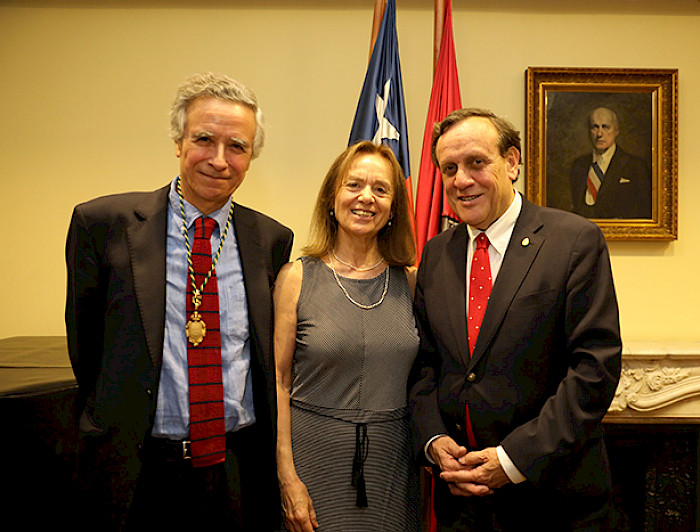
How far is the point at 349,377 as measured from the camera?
6.08 ft

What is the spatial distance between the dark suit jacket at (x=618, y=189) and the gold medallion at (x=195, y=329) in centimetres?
247

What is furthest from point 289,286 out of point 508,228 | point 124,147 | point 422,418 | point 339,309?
point 124,147

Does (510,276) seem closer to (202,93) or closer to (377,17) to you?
(202,93)

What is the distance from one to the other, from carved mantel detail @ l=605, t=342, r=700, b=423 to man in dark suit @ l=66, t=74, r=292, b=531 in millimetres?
2177

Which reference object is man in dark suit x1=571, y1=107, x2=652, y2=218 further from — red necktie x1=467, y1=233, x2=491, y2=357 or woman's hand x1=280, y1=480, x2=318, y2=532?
woman's hand x1=280, y1=480, x2=318, y2=532

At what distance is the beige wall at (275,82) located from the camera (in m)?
3.37

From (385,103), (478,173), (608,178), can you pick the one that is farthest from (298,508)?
(608,178)

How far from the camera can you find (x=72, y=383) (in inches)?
74.2

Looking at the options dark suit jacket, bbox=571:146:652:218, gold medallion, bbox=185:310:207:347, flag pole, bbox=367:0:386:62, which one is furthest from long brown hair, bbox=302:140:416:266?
dark suit jacket, bbox=571:146:652:218

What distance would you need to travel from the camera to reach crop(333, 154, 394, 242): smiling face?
77.1 inches

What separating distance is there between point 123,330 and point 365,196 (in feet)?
2.93

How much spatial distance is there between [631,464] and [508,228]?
2.25 metres

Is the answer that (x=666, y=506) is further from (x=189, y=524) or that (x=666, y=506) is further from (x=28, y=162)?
(x=28, y=162)

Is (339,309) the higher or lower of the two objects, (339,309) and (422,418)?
the higher
